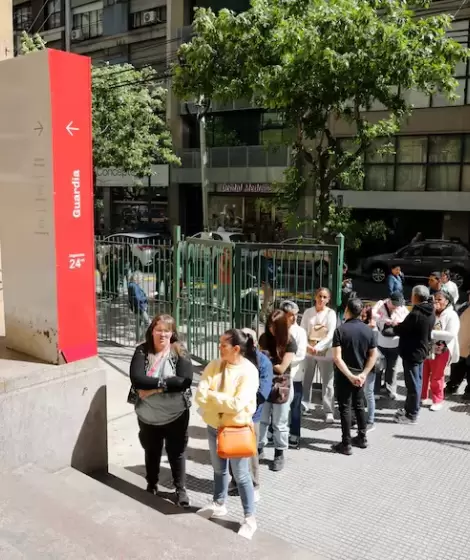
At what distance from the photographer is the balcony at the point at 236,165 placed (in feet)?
89.1

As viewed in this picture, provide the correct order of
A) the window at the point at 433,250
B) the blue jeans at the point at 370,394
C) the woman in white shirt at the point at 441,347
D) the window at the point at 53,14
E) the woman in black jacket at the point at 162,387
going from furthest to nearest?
1. the window at the point at 53,14
2. the window at the point at 433,250
3. the woman in white shirt at the point at 441,347
4. the blue jeans at the point at 370,394
5. the woman in black jacket at the point at 162,387

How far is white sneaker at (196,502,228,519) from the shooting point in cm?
461

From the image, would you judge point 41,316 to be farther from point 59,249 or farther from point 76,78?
point 76,78

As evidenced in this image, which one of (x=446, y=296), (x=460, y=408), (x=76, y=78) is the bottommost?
(x=460, y=408)

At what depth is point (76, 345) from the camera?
4395 mm

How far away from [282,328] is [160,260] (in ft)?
14.1

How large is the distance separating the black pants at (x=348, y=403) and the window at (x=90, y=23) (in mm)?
32342

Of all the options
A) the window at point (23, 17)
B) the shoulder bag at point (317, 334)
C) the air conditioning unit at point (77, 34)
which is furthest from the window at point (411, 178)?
the window at point (23, 17)

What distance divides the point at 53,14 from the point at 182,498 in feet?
120

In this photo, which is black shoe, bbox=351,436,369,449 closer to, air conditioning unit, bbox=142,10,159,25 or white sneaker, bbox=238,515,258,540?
white sneaker, bbox=238,515,258,540

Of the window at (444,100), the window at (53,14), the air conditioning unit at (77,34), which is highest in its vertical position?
the window at (53,14)

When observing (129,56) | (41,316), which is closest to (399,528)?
(41,316)

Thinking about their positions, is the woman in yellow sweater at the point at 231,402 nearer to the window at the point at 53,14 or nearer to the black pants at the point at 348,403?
the black pants at the point at 348,403

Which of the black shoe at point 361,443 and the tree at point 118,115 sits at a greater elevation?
the tree at point 118,115
